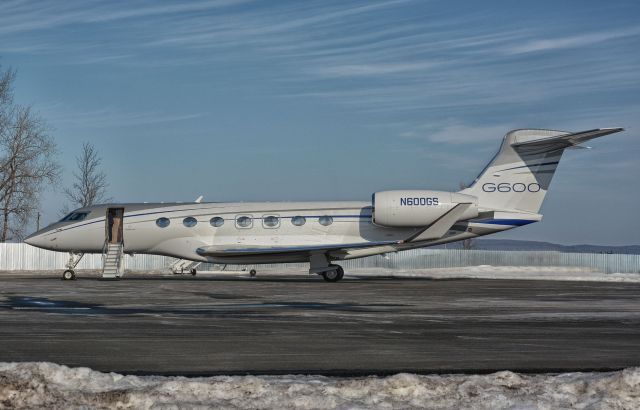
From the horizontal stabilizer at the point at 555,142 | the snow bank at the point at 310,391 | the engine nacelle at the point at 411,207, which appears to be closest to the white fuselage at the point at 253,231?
the engine nacelle at the point at 411,207

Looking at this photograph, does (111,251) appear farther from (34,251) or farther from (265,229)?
(34,251)

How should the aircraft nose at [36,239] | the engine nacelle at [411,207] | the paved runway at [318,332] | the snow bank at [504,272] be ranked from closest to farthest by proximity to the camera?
the paved runway at [318,332] < the engine nacelle at [411,207] < the aircraft nose at [36,239] < the snow bank at [504,272]

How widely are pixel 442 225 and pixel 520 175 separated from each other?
14.2 ft

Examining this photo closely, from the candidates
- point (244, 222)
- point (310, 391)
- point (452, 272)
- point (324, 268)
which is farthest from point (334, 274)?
point (310, 391)

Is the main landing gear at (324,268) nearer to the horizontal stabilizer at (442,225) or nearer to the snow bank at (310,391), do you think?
the horizontal stabilizer at (442,225)

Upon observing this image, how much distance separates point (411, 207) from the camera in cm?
3319

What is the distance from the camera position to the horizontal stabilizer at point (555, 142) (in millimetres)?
31841

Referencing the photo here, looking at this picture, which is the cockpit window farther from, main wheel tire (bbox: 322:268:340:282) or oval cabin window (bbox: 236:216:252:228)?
main wheel tire (bbox: 322:268:340:282)

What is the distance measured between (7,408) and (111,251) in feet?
94.0

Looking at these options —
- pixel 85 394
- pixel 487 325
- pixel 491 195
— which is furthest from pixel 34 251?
pixel 85 394

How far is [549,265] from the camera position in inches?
2120

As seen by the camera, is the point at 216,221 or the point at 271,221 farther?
the point at 216,221

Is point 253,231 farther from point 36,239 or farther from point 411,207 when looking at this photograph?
point 36,239

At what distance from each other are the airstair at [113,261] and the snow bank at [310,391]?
27.0m
